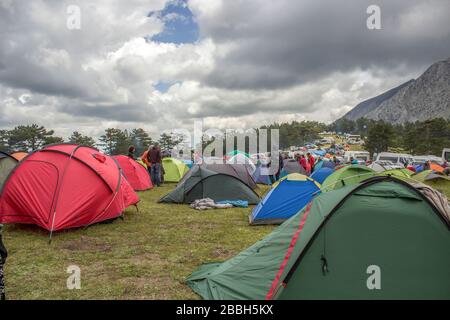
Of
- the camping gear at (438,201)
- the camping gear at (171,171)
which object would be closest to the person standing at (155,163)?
the camping gear at (171,171)

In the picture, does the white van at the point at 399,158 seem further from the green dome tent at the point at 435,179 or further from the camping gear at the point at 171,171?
the camping gear at the point at 171,171

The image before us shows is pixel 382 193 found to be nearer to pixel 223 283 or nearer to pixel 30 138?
pixel 223 283

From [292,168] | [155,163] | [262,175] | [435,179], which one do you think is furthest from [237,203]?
[435,179]

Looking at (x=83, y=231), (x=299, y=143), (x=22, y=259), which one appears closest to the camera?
(x=22, y=259)

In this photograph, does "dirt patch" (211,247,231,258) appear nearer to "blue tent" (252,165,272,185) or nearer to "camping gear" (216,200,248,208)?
"camping gear" (216,200,248,208)

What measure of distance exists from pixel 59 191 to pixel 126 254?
97.7 inches

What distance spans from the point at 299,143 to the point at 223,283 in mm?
130399

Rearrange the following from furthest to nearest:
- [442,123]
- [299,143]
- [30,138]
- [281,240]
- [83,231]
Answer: [299,143], [442,123], [30,138], [83,231], [281,240]

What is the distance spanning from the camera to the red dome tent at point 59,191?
781cm

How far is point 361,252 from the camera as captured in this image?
4.15 meters

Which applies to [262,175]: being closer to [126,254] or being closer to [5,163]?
[5,163]

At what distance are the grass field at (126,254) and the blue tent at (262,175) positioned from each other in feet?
34.9
